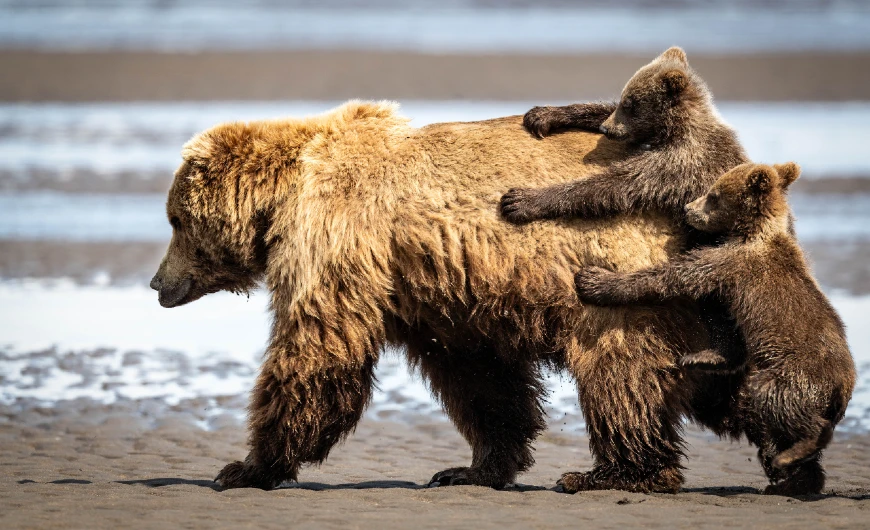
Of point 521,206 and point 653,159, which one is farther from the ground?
point 653,159

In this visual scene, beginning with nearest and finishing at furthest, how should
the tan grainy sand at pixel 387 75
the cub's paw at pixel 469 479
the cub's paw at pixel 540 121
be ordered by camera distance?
1. the cub's paw at pixel 540 121
2. the cub's paw at pixel 469 479
3. the tan grainy sand at pixel 387 75

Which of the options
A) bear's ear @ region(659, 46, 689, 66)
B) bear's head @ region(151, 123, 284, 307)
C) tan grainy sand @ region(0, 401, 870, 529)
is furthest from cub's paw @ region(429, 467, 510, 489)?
bear's ear @ region(659, 46, 689, 66)

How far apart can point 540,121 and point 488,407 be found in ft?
5.97

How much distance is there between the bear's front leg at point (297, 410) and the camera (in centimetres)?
689

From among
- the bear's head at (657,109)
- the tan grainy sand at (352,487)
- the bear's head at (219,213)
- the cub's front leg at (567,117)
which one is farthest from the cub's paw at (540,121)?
the tan grainy sand at (352,487)

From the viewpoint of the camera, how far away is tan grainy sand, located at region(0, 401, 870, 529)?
246 inches

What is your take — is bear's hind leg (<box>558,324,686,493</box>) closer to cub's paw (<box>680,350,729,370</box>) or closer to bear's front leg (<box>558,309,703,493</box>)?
bear's front leg (<box>558,309,703,493</box>)

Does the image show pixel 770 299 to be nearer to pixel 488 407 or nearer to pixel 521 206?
pixel 521 206

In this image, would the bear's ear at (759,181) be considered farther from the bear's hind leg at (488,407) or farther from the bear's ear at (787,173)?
the bear's hind leg at (488,407)

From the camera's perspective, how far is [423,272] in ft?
22.4

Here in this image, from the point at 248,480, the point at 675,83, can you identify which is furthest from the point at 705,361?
the point at 248,480

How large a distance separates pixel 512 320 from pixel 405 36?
20757mm

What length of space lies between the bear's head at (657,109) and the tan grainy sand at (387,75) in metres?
15.1

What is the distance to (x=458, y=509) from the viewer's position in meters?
6.57
